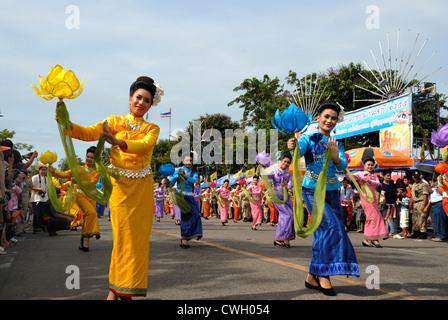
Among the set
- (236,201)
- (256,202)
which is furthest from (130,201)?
(236,201)

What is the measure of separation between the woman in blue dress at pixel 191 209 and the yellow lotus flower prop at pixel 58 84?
4945mm

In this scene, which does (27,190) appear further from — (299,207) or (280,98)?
(280,98)

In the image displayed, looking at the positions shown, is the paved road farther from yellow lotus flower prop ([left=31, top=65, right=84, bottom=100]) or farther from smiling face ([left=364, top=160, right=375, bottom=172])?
yellow lotus flower prop ([left=31, top=65, right=84, bottom=100])

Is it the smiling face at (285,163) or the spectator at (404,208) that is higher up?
the smiling face at (285,163)

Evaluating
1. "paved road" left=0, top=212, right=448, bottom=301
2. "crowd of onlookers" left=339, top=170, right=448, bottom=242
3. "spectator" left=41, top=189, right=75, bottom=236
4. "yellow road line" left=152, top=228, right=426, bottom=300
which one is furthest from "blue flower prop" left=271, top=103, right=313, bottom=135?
"spectator" left=41, top=189, right=75, bottom=236

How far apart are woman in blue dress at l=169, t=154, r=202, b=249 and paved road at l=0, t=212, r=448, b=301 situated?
0.83ft

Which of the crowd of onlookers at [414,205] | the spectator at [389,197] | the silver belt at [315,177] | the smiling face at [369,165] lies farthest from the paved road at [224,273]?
the spectator at [389,197]

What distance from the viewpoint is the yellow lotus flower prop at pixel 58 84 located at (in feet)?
11.3

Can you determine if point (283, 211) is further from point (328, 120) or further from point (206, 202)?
point (206, 202)

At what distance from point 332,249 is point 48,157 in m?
3.67

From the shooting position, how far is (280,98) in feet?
97.1

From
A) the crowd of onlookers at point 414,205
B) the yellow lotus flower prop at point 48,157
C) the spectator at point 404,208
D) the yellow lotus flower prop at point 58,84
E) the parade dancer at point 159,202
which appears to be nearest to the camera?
the yellow lotus flower prop at point 58,84

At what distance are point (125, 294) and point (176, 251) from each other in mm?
4113

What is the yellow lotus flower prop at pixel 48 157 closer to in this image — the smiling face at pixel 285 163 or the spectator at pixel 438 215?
the smiling face at pixel 285 163
